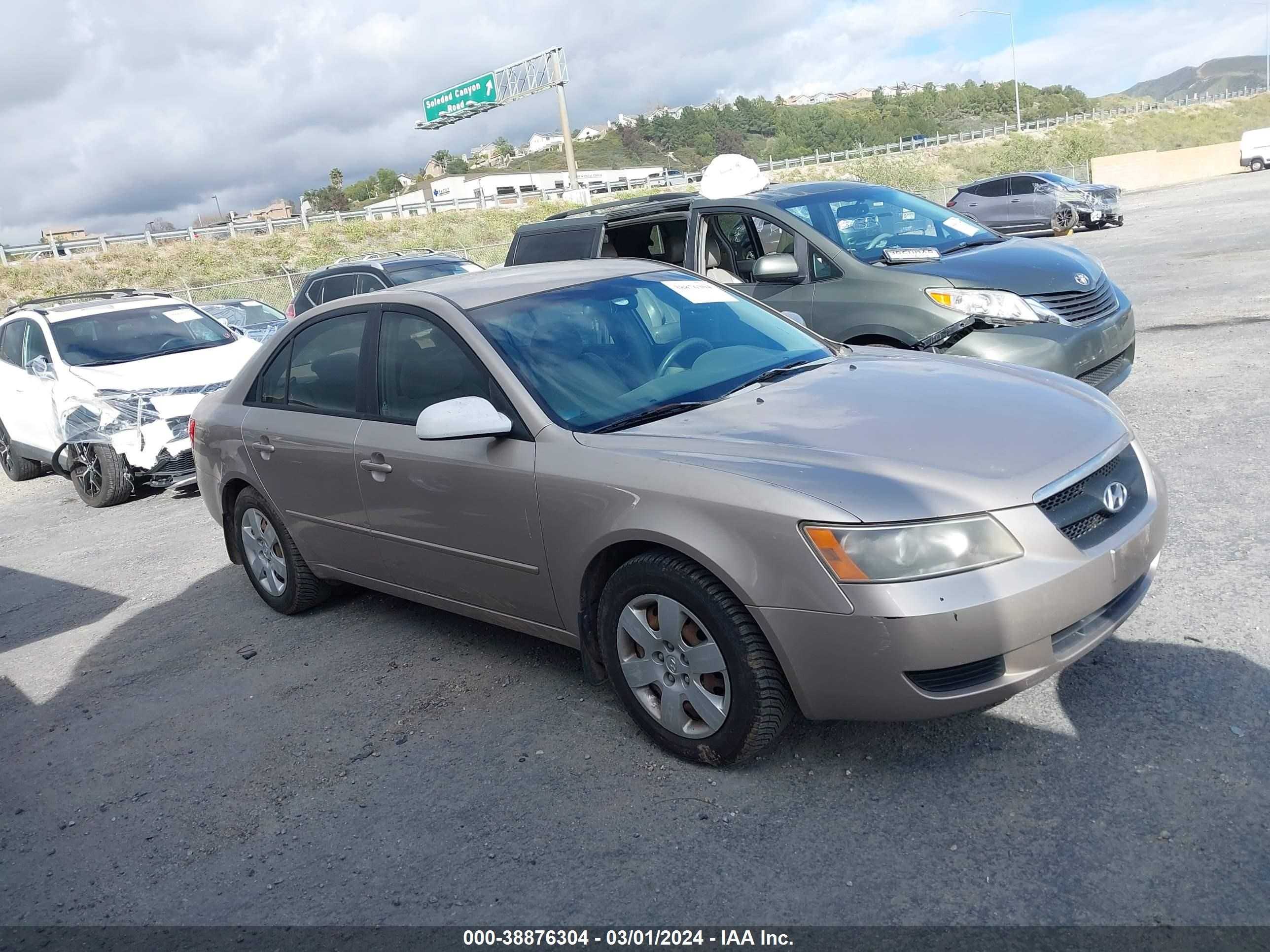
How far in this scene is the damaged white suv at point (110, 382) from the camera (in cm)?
876

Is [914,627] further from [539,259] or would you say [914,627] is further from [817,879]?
[539,259]

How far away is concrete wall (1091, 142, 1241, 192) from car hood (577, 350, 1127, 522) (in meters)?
45.5

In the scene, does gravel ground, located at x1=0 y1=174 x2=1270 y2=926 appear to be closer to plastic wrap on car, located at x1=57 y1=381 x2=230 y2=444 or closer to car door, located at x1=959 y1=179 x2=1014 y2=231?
plastic wrap on car, located at x1=57 y1=381 x2=230 y2=444

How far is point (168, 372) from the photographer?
9.09 metres

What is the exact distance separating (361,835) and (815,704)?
5.01 feet

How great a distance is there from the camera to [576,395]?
12.7 ft

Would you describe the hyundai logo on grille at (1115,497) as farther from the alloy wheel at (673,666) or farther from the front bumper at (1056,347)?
the front bumper at (1056,347)

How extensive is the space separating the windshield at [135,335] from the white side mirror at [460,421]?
6.79 metres

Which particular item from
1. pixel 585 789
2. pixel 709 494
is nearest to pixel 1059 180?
pixel 709 494

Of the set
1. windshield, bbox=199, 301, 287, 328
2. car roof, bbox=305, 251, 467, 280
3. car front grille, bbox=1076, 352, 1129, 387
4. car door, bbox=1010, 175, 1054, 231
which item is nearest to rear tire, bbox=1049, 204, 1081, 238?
car door, bbox=1010, 175, 1054, 231

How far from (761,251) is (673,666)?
14.9ft

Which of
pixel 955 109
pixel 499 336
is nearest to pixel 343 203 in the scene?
pixel 955 109

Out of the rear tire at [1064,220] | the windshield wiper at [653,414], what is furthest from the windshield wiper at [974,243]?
the rear tire at [1064,220]

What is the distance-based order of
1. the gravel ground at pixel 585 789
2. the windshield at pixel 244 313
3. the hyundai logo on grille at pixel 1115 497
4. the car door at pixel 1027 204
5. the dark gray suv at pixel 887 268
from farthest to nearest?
the car door at pixel 1027 204 → the windshield at pixel 244 313 → the dark gray suv at pixel 887 268 → the hyundai logo on grille at pixel 1115 497 → the gravel ground at pixel 585 789
